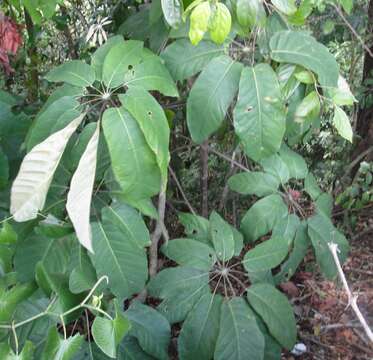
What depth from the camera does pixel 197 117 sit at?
1.38 meters

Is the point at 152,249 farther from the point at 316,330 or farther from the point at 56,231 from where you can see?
the point at 316,330

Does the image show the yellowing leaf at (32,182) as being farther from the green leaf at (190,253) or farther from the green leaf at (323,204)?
the green leaf at (323,204)

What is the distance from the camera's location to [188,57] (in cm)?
143

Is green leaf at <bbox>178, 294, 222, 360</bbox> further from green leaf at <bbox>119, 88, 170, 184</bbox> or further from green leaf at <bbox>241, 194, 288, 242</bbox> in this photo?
green leaf at <bbox>119, 88, 170, 184</bbox>

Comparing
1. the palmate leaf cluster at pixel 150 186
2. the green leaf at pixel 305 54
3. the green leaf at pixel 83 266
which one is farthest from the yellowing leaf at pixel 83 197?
the green leaf at pixel 305 54

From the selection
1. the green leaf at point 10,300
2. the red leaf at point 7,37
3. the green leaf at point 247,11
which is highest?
the green leaf at point 247,11

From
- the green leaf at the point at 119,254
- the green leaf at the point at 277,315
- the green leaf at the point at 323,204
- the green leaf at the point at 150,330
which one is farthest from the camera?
the green leaf at the point at 323,204

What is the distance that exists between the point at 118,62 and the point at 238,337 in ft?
3.00

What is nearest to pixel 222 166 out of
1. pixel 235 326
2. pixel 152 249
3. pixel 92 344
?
pixel 152 249

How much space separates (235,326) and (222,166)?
1.13 metres

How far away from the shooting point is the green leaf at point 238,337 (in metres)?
1.55

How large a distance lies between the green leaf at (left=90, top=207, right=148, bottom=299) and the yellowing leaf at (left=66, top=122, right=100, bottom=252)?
13.9 inches

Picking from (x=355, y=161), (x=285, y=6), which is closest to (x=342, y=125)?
(x=285, y=6)

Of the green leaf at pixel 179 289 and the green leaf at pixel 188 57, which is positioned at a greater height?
the green leaf at pixel 188 57
